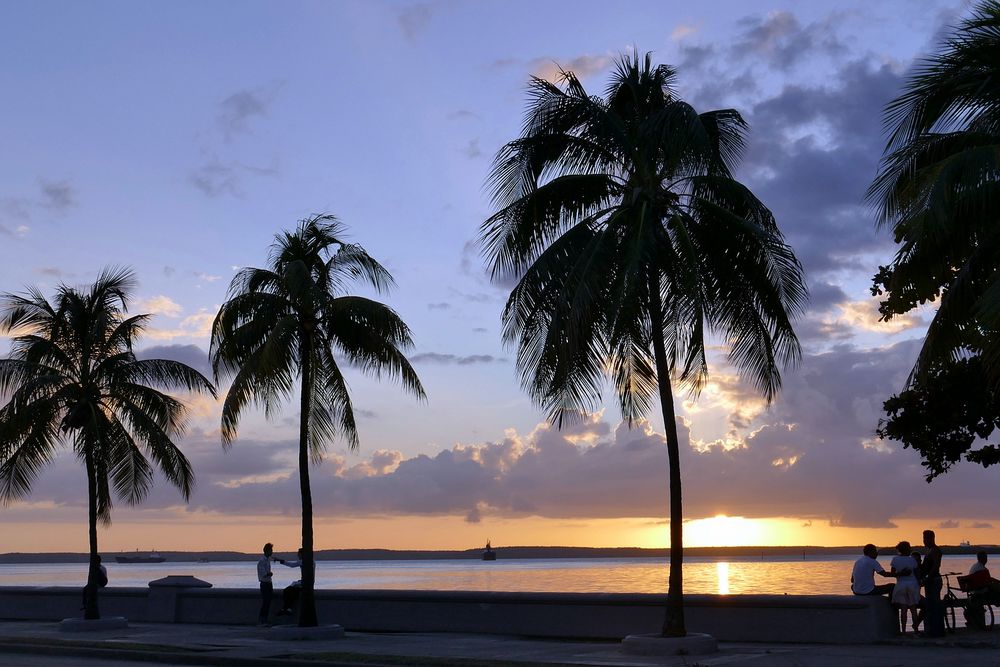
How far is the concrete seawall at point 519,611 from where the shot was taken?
19797 millimetres

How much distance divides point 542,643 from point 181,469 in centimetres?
1094


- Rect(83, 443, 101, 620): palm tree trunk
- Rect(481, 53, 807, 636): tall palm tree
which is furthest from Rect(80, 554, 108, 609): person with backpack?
Rect(481, 53, 807, 636): tall palm tree

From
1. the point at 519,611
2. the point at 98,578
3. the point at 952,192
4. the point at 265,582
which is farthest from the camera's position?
the point at 98,578

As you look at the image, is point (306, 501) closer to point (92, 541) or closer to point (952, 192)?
point (92, 541)

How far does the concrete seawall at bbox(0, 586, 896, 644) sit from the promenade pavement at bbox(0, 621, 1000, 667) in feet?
1.98

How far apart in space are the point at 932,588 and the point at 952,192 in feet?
24.2

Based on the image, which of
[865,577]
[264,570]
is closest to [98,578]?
[264,570]

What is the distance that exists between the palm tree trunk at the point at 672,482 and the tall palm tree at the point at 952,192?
397 cm

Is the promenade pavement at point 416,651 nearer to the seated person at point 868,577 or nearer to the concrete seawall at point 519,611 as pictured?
the concrete seawall at point 519,611

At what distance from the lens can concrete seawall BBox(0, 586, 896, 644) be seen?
19.8 m

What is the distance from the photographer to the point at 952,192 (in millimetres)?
15930

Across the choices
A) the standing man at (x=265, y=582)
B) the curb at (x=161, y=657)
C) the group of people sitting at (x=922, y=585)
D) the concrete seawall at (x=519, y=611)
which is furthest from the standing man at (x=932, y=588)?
the standing man at (x=265, y=582)

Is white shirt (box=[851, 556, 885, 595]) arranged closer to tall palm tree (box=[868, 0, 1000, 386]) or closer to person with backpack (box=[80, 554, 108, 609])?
tall palm tree (box=[868, 0, 1000, 386])

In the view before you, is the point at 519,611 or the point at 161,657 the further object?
the point at 519,611
